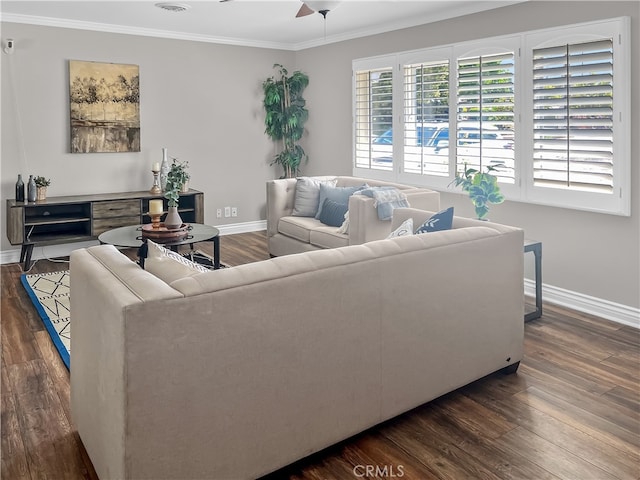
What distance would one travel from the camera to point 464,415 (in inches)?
102

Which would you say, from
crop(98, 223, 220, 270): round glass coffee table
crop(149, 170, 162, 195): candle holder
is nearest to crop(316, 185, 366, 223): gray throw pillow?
crop(98, 223, 220, 270): round glass coffee table

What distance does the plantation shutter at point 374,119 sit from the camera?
230 inches

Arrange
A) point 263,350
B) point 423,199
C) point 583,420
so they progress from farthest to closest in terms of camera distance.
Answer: point 423,199
point 583,420
point 263,350

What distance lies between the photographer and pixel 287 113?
23.0ft

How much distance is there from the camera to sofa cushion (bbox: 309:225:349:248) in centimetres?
460

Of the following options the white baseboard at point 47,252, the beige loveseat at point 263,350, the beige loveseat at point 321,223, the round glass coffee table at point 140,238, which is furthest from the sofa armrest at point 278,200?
the beige loveseat at point 263,350

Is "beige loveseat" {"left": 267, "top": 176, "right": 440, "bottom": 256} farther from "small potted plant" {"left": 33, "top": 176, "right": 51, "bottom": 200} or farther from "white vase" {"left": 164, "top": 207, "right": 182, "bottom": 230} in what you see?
"small potted plant" {"left": 33, "top": 176, "right": 51, "bottom": 200}

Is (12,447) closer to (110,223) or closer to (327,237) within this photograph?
(327,237)

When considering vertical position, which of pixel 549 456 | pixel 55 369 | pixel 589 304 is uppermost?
pixel 589 304

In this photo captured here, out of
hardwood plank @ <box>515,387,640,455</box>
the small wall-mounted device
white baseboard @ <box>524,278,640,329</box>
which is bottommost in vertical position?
hardwood plank @ <box>515,387,640,455</box>

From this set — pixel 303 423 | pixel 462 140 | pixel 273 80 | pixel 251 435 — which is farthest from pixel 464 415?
pixel 273 80

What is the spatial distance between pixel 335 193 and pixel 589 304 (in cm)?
229

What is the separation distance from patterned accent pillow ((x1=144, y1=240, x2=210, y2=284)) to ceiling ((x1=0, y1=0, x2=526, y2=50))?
3.20m

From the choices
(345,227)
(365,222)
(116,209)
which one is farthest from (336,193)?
(116,209)
